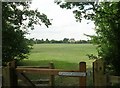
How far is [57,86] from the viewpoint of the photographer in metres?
9.59

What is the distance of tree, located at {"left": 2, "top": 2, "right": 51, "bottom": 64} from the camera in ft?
38.1

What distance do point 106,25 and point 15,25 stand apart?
17.3 ft

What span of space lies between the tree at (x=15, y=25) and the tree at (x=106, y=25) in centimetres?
290

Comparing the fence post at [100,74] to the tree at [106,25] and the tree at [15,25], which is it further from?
the tree at [15,25]

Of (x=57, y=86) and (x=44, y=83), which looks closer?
(x=44, y=83)

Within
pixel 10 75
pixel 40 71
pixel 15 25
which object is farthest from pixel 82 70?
pixel 15 25

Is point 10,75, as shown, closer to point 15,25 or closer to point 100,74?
point 100,74

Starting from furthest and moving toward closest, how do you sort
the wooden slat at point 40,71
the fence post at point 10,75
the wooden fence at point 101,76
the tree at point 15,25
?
the tree at point 15,25 → the fence post at point 10,75 → the wooden slat at point 40,71 → the wooden fence at point 101,76

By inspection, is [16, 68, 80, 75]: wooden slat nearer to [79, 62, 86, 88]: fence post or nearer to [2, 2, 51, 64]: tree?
[79, 62, 86, 88]: fence post

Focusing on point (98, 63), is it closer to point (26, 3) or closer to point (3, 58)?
point (3, 58)

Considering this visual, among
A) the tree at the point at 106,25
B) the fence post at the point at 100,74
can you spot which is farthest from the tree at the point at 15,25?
the fence post at the point at 100,74

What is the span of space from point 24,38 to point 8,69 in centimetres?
671

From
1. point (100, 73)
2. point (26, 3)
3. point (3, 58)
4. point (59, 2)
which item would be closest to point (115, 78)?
point (100, 73)

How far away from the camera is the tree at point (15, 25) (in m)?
11.6
